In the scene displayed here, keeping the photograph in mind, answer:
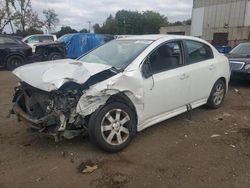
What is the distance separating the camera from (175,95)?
5.42 metres

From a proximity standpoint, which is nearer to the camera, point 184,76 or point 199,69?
point 184,76

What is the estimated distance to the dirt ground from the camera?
380 cm

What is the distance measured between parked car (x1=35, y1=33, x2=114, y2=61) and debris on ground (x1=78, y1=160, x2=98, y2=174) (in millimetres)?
12737

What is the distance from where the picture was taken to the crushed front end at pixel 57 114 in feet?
13.9

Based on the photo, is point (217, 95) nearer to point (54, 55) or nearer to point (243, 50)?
point (243, 50)

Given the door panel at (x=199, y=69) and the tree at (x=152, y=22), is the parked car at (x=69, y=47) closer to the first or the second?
the door panel at (x=199, y=69)

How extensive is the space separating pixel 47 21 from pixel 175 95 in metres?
52.4

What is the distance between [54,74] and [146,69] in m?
1.41

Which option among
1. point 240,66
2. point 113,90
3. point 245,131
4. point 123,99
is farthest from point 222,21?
point 113,90

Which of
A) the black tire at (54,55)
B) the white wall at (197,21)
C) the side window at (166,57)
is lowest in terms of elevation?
the black tire at (54,55)

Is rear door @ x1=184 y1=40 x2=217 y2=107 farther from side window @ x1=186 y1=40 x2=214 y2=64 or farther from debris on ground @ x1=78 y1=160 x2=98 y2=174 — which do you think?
debris on ground @ x1=78 y1=160 x2=98 y2=174

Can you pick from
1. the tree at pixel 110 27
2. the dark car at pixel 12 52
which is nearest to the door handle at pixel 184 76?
the dark car at pixel 12 52

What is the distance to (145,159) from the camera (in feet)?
14.4

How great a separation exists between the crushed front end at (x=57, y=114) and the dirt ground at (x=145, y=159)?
379 mm
